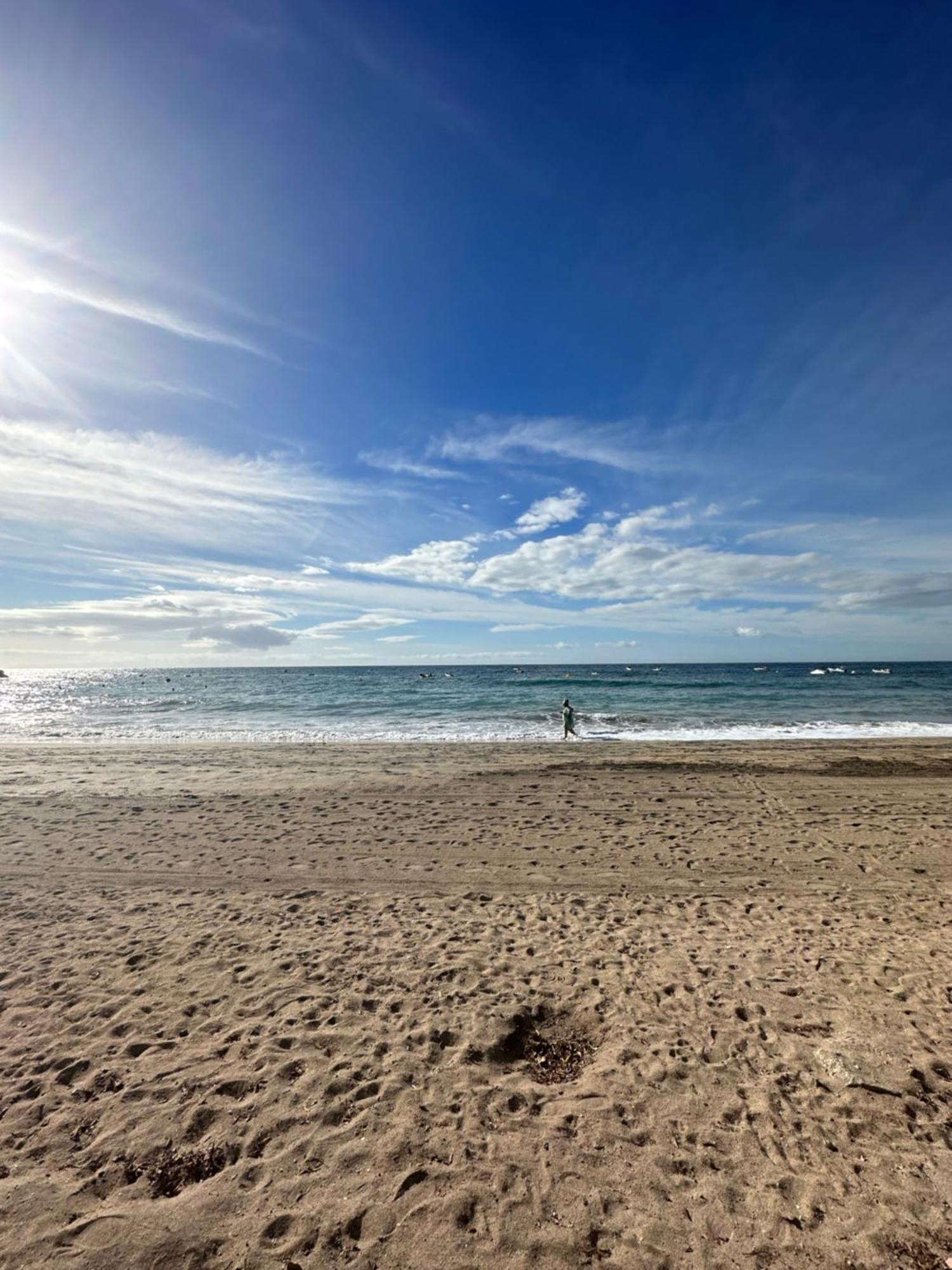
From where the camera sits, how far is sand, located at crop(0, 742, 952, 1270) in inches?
132

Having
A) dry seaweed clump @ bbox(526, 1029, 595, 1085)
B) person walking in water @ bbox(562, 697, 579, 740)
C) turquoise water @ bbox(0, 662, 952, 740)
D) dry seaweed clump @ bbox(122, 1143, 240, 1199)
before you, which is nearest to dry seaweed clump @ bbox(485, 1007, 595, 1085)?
dry seaweed clump @ bbox(526, 1029, 595, 1085)

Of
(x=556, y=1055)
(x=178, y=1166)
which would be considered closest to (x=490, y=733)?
(x=556, y=1055)

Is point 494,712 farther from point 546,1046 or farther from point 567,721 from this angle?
point 546,1046

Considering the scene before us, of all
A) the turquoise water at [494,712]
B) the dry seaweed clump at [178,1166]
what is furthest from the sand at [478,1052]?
the turquoise water at [494,712]

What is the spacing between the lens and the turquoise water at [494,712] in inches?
1005

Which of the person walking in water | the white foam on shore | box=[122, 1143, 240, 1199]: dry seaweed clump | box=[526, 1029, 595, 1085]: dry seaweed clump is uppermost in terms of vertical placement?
the person walking in water

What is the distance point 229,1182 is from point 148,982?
2.80m

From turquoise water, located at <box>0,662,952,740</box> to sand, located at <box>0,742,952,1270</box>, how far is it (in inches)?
583

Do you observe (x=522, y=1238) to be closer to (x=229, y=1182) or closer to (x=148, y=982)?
(x=229, y=1182)

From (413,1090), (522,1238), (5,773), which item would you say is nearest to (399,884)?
(413,1090)

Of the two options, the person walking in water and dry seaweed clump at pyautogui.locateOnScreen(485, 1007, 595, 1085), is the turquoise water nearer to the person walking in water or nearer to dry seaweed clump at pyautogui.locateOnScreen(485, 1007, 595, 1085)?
the person walking in water

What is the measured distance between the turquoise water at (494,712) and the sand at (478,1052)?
14.8 meters

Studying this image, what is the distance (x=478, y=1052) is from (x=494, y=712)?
29917mm

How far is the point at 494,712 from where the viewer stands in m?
34.6
